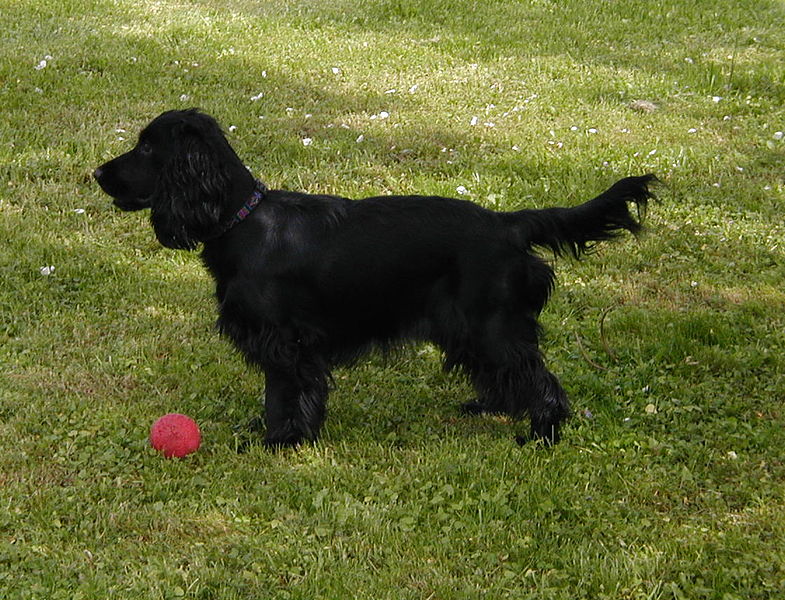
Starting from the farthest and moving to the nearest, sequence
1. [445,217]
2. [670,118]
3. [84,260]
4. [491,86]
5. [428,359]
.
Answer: [491,86], [670,118], [84,260], [428,359], [445,217]

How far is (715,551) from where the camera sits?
4.04m

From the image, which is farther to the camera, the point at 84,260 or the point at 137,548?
the point at 84,260

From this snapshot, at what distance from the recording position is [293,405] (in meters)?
4.89

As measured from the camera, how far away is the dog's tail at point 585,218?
4875 millimetres

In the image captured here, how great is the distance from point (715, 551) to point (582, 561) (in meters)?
0.53

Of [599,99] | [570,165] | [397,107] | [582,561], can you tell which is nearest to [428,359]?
[582,561]

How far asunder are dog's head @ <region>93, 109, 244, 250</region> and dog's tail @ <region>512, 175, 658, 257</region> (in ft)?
4.51

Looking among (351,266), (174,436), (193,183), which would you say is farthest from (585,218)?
(174,436)

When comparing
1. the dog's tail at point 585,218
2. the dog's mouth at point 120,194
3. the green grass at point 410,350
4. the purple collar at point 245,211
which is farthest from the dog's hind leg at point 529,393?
the dog's mouth at point 120,194

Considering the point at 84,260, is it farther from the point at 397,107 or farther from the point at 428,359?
the point at 397,107

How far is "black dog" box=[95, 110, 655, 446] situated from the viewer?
4797mm

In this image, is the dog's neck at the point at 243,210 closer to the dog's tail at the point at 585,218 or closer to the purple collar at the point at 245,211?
the purple collar at the point at 245,211

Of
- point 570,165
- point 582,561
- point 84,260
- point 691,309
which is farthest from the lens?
point 570,165

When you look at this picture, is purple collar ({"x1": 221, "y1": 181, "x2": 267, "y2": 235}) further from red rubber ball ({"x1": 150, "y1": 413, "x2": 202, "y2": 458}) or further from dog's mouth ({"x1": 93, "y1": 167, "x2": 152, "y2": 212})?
red rubber ball ({"x1": 150, "y1": 413, "x2": 202, "y2": 458})
